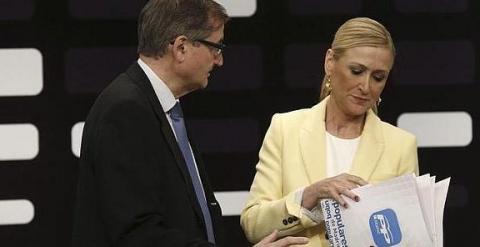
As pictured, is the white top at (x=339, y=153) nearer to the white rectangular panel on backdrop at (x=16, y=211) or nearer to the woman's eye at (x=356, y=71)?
the woman's eye at (x=356, y=71)

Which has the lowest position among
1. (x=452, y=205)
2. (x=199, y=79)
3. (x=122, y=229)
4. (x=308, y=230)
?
(x=452, y=205)

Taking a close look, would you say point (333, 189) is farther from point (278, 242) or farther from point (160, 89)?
point (160, 89)

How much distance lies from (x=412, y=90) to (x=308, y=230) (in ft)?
3.76

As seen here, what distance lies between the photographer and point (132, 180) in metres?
1.93

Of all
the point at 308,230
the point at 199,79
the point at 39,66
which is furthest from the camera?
the point at 39,66

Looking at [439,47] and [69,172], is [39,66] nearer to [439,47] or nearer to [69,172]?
[69,172]

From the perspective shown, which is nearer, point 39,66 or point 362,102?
point 362,102

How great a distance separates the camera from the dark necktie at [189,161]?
213 cm

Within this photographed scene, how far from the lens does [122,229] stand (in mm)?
1937

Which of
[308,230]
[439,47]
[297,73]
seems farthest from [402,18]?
[308,230]

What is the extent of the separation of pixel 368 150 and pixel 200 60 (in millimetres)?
567

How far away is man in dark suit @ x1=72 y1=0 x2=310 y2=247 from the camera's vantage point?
1.93m

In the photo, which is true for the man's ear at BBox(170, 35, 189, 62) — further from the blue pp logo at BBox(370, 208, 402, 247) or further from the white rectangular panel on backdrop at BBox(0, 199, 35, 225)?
the white rectangular panel on backdrop at BBox(0, 199, 35, 225)

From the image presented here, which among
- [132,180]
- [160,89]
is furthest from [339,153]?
[132,180]
